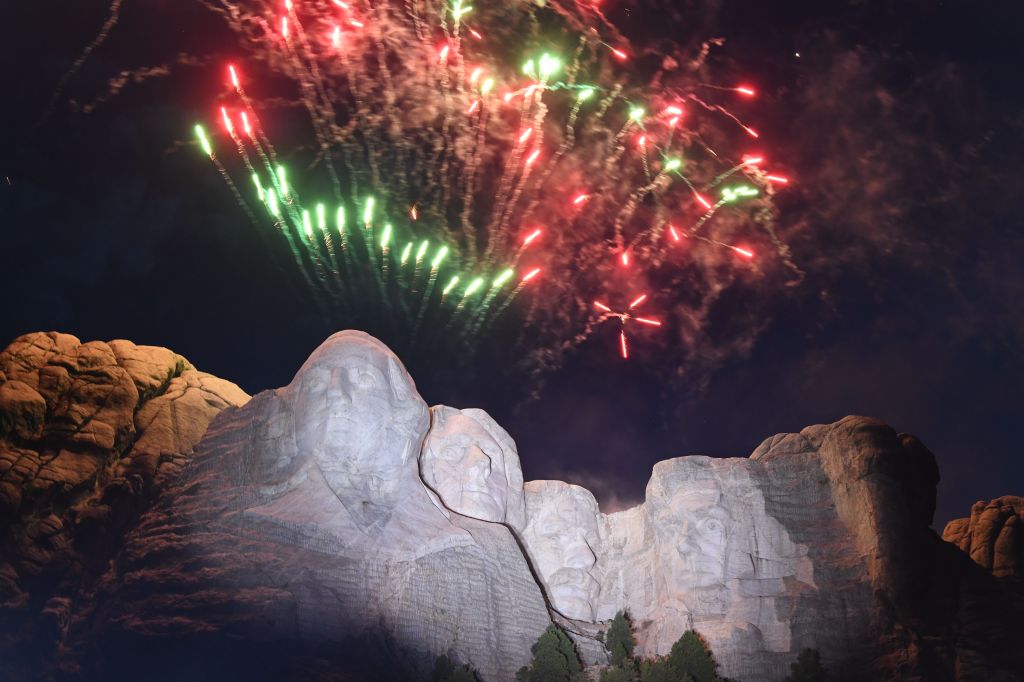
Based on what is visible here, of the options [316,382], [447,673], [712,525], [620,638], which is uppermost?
[316,382]

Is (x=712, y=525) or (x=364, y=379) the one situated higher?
(x=364, y=379)

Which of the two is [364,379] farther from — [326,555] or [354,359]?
[326,555]

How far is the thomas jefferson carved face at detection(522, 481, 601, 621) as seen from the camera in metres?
33.5

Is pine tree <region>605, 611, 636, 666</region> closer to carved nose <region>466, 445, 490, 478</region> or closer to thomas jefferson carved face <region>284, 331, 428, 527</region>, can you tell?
carved nose <region>466, 445, 490, 478</region>

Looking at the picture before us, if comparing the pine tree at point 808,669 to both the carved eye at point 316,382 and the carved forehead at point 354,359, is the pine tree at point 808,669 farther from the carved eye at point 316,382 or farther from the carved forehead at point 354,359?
the carved eye at point 316,382

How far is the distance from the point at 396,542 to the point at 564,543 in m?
11.4

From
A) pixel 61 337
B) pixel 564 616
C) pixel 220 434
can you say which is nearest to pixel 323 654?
pixel 220 434

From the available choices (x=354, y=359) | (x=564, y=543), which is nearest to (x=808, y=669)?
(x=564, y=543)

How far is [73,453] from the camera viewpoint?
29.4 meters

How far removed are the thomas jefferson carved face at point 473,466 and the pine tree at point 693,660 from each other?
26.3ft

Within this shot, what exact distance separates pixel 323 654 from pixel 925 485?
77.7 ft

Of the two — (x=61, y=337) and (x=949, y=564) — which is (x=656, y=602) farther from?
(x=61, y=337)

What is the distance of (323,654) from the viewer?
2148 centimetres

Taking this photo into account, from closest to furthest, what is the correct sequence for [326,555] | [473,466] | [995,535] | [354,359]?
[326,555], [354,359], [473,466], [995,535]
